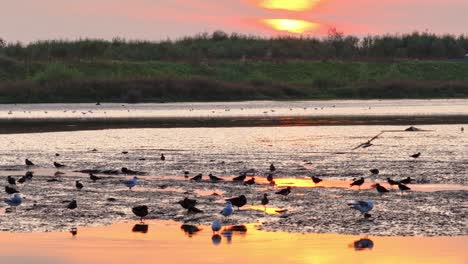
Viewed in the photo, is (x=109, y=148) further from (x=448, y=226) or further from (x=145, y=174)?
(x=448, y=226)

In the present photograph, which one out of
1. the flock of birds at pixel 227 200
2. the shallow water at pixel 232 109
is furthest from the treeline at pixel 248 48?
the flock of birds at pixel 227 200

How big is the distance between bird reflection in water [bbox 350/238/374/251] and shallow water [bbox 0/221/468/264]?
0.18 ft

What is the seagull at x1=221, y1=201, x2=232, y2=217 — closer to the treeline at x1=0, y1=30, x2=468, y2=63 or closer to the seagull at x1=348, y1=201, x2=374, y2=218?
the seagull at x1=348, y1=201, x2=374, y2=218

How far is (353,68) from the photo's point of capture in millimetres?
93438

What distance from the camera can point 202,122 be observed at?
5062 cm

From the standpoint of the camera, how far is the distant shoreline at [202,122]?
4781 centimetres

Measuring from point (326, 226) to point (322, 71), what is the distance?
74.4 metres

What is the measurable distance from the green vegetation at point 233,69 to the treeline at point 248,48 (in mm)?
103

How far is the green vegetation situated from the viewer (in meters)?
78.9

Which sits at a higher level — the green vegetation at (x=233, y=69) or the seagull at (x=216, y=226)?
the green vegetation at (x=233, y=69)

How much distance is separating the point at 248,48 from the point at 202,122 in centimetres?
5442

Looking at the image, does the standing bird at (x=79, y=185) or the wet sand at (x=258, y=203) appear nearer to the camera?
the wet sand at (x=258, y=203)

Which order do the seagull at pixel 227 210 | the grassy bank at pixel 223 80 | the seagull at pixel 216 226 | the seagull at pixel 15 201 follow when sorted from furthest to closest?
1. the grassy bank at pixel 223 80
2. the seagull at pixel 15 201
3. the seagull at pixel 227 210
4. the seagull at pixel 216 226

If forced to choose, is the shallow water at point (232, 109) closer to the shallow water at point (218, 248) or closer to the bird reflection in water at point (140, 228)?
the bird reflection in water at point (140, 228)
